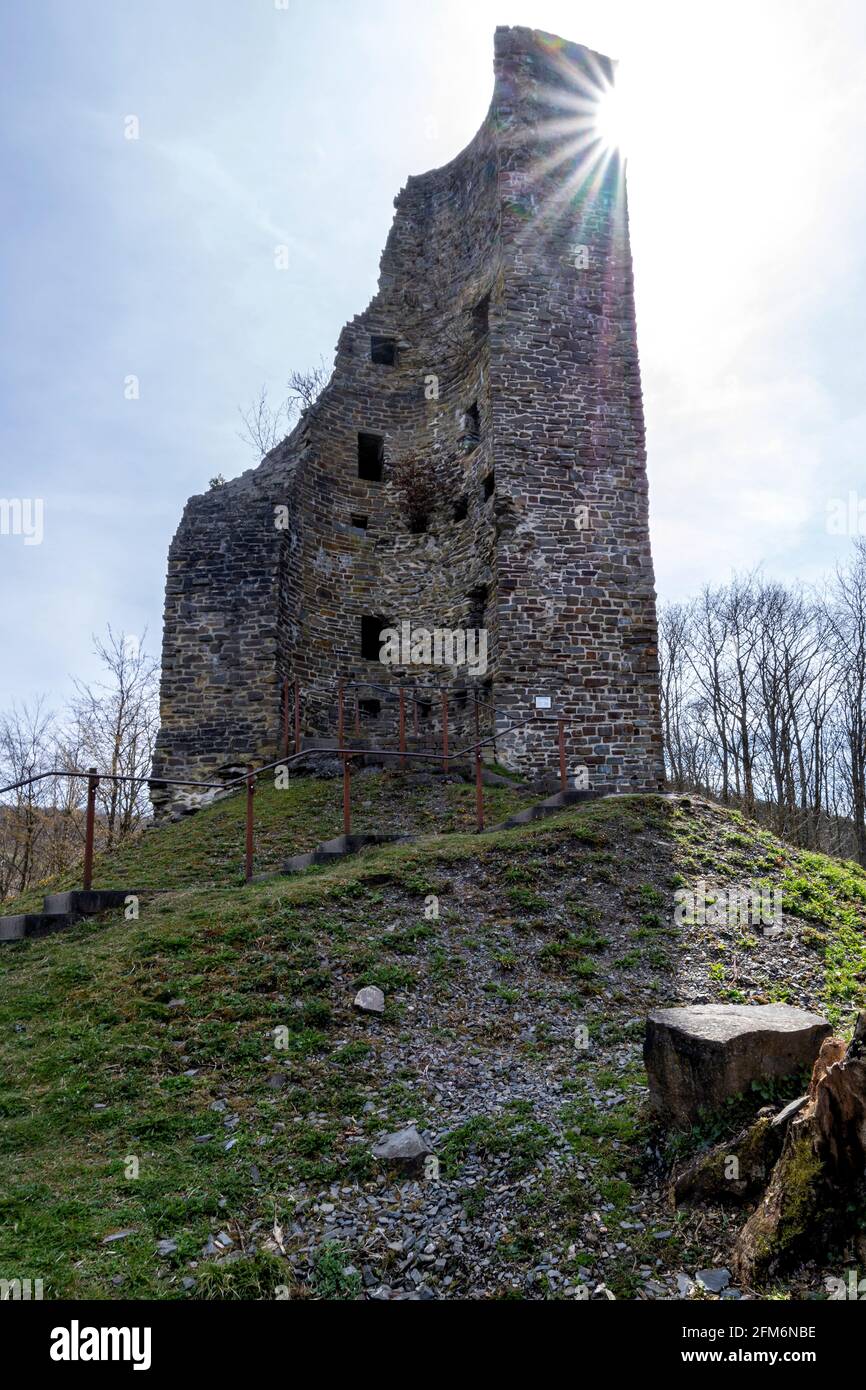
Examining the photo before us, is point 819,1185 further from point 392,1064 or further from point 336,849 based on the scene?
point 336,849

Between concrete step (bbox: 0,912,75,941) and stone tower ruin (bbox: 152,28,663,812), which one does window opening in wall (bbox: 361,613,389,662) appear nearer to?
stone tower ruin (bbox: 152,28,663,812)

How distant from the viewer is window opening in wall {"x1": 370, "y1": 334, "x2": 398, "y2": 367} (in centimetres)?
1986

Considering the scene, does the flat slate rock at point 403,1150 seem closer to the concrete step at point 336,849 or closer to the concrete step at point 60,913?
the concrete step at point 60,913

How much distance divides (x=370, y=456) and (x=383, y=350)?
8.77ft

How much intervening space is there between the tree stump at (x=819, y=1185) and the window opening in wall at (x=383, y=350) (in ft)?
60.9

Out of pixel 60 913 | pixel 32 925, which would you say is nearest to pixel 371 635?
pixel 60 913

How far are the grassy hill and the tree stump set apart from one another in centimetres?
13

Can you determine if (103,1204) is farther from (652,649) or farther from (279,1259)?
(652,649)

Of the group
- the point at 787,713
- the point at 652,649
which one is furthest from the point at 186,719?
the point at 787,713

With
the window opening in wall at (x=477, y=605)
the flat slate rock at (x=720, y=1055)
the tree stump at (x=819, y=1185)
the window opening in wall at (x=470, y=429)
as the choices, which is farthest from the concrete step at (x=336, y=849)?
the window opening in wall at (x=470, y=429)

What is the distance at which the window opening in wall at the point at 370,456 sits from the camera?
18938 millimetres

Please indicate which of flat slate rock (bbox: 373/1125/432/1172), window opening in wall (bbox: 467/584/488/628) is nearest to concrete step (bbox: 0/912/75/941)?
flat slate rock (bbox: 373/1125/432/1172)

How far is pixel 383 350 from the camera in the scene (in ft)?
65.7
